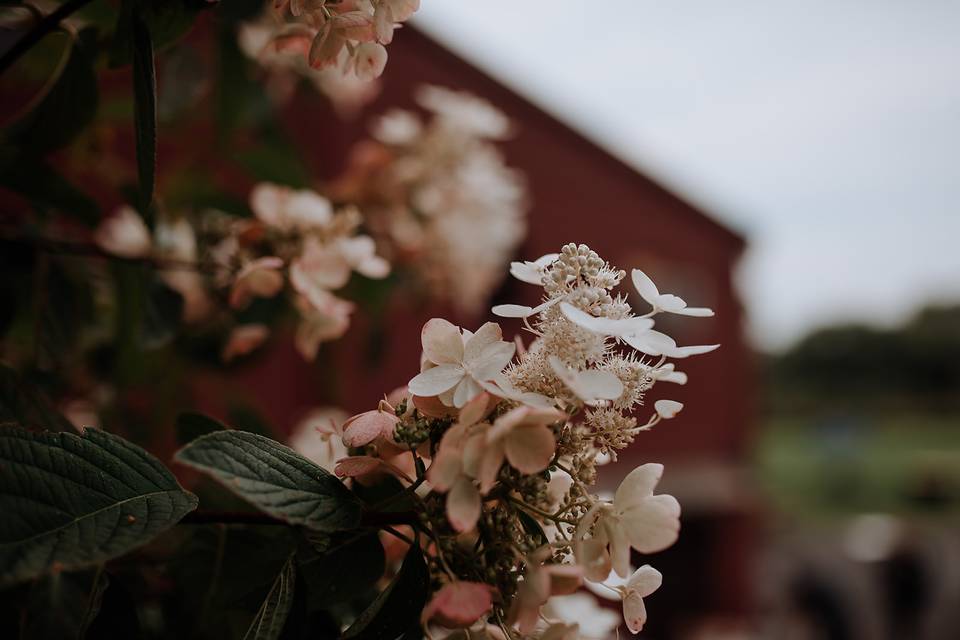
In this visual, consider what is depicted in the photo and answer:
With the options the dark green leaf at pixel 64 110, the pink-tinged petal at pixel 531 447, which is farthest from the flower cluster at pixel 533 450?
the dark green leaf at pixel 64 110

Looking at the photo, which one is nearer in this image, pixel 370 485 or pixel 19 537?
pixel 19 537

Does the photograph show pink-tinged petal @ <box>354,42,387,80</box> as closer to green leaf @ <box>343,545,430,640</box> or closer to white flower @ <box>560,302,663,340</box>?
white flower @ <box>560,302,663,340</box>

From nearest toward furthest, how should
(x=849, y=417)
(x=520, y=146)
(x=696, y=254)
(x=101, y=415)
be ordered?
(x=101, y=415) < (x=520, y=146) < (x=696, y=254) < (x=849, y=417)

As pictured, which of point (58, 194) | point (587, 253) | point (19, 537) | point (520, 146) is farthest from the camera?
point (520, 146)

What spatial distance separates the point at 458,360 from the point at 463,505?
9 cm

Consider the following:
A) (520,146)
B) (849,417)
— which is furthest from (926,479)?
(520,146)

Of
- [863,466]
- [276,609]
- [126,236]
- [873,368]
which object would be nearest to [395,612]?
[276,609]

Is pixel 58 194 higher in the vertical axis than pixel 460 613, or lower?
higher

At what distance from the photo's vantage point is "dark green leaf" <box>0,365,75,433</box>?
0.63 metres

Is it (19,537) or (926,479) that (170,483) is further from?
(926,479)

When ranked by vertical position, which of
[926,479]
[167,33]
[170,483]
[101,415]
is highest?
[926,479]

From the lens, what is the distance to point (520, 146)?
22.6 feet

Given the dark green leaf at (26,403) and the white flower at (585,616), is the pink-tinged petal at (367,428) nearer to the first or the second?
the white flower at (585,616)

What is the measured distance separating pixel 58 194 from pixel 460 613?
689 millimetres
